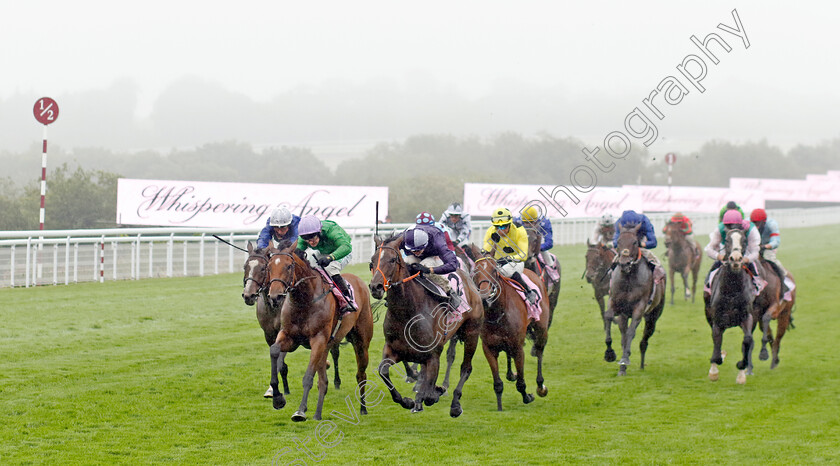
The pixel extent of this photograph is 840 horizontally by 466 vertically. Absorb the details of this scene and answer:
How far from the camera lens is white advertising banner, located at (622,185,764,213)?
42.2 m

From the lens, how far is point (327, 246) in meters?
8.26

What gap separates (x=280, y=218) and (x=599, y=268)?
6461 mm

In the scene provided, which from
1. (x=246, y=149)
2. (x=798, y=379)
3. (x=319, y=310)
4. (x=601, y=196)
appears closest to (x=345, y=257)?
(x=319, y=310)

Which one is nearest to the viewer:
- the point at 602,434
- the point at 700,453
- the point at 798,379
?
the point at 700,453

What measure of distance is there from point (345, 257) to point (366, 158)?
45509 millimetres

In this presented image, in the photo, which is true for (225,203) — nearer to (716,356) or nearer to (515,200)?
(515,200)

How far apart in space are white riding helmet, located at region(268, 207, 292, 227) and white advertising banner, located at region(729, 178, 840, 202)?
175ft

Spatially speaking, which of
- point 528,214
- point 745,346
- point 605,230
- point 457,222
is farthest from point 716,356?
point 457,222

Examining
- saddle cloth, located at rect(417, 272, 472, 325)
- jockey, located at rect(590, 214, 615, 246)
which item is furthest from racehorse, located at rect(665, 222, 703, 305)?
saddle cloth, located at rect(417, 272, 472, 325)

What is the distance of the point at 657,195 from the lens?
42344 mm

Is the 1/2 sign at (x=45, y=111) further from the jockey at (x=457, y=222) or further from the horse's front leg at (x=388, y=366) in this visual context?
the horse's front leg at (x=388, y=366)

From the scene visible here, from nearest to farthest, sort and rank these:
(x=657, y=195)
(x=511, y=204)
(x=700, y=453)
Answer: (x=700, y=453), (x=511, y=204), (x=657, y=195)

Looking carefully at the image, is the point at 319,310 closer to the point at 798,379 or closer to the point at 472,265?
the point at 472,265

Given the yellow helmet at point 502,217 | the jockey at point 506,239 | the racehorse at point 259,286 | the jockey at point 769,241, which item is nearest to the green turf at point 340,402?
the racehorse at point 259,286
